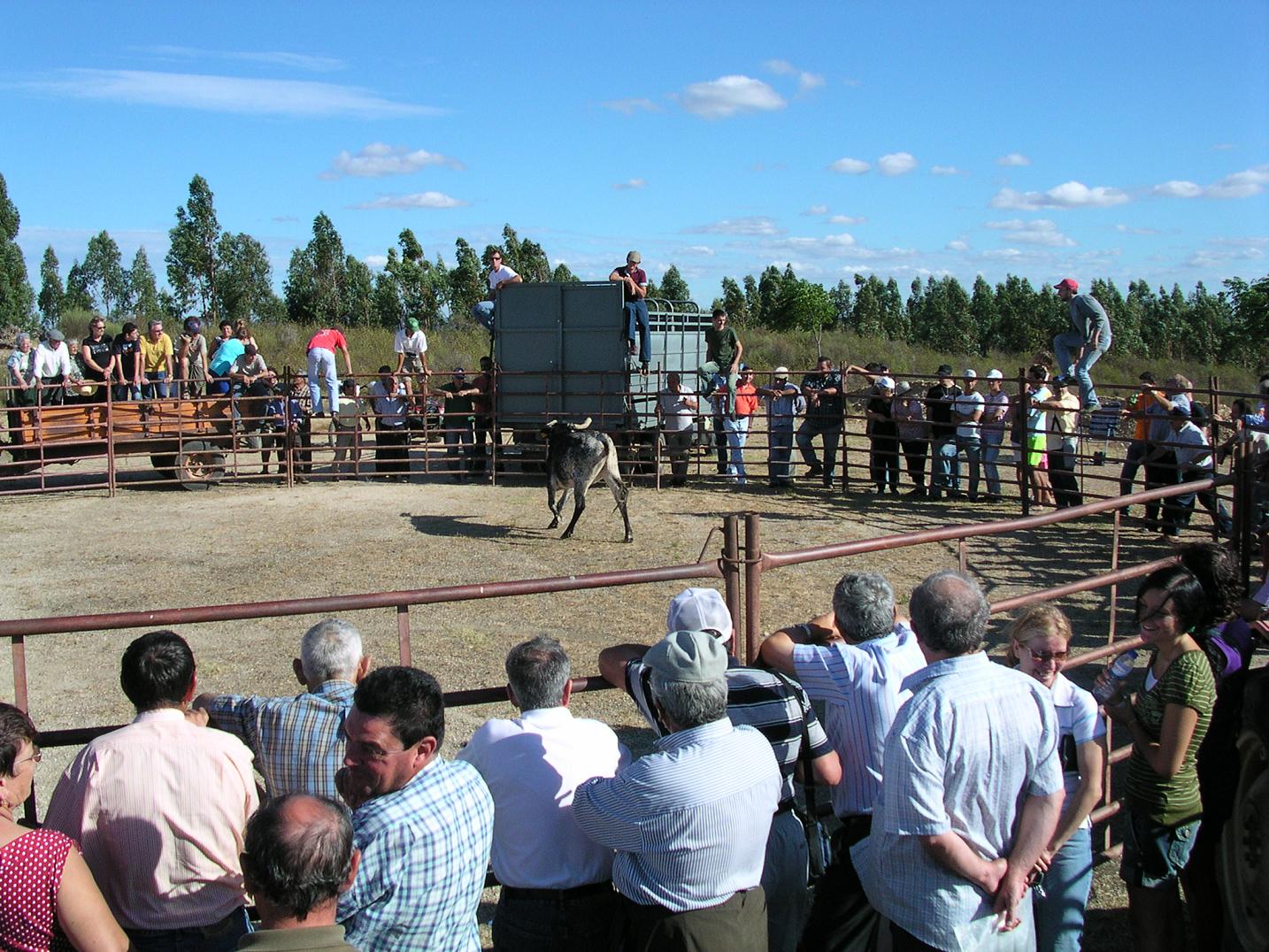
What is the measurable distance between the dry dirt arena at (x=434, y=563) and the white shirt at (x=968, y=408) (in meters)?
0.94

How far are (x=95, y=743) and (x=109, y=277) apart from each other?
86.4 m

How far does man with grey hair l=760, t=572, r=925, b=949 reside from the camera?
301cm

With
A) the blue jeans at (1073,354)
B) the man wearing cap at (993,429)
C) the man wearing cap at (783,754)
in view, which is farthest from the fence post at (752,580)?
the man wearing cap at (993,429)

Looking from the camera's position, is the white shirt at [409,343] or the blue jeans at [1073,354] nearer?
the blue jeans at [1073,354]

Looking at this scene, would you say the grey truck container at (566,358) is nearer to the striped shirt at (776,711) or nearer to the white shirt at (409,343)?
the white shirt at (409,343)

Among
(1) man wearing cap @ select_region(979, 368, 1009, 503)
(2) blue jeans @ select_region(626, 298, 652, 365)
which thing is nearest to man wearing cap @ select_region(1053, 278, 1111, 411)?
(1) man wearing cap @ select_region(979, 368, 1009, 503)

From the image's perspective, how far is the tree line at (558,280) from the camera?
45.2 metres

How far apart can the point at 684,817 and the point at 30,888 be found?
134cm

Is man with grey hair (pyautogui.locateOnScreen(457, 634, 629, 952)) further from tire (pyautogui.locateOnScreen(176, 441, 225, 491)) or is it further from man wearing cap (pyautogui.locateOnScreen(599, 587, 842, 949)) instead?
tire (pyautogui.locateOnScreen(176, 441, 225, 491))

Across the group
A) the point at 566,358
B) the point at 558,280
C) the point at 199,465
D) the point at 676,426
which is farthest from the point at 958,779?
the point at 558,280

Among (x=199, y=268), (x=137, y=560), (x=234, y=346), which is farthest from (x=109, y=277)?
(x=137, y=560)

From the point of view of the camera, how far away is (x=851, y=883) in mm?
3025

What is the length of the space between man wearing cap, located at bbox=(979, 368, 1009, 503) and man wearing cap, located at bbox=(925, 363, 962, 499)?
1.19ft

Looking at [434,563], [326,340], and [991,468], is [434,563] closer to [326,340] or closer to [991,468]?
[326,340]
